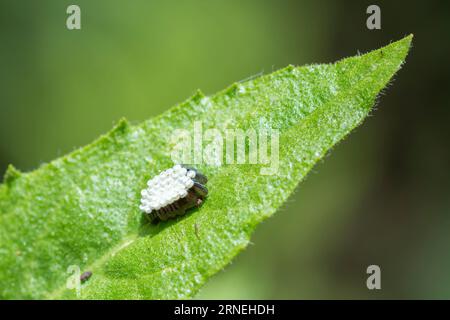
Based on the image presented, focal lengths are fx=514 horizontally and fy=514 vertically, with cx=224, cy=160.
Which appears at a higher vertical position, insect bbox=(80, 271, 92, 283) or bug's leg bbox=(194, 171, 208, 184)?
bug's leg bbox=(194, 171, 208, 184)

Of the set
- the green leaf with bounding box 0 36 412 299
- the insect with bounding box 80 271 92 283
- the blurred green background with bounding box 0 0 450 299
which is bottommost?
the insect with bounding box 80 271 92 283

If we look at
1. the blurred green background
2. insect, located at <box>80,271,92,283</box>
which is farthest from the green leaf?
the blurred green background

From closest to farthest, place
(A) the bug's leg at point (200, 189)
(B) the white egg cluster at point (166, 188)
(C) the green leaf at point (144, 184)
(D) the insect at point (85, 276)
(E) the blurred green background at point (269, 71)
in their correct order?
(C) the green leaf at point (144, 184) < (D) the insect at point (85, 276) < (B) the white egg cluster at point (166, 188) < (A) the bug's leg at point (200, 189) < (E) the blurred green background at point (269, 71)

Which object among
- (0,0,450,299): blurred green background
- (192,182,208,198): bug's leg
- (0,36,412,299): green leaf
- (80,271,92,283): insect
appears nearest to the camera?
(0,36,412,299): green leaf

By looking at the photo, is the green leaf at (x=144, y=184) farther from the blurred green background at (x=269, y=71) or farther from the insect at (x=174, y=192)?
the blurred green background at (x=269, y=71)

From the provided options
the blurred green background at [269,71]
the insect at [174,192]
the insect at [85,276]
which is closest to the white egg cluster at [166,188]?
the insect at [174,192]

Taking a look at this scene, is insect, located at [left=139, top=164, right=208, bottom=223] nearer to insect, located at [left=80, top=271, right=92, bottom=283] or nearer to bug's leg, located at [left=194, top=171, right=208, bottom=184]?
bug's leg, located at [left=194, top=171, right=208, bottom=184]

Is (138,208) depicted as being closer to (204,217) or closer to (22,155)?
(204,217)
